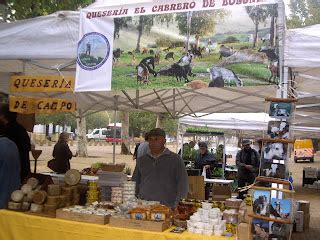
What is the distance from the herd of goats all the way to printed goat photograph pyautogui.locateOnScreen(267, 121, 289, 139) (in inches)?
13.7

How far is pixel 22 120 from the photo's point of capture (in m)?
5.80

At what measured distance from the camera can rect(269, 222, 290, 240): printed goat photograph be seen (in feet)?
9.50

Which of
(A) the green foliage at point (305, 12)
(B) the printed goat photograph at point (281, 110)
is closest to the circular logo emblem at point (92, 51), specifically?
(B) the printed goat photograph at point (281, 110)

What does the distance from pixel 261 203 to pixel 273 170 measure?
252 mm

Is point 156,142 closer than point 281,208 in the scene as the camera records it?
No

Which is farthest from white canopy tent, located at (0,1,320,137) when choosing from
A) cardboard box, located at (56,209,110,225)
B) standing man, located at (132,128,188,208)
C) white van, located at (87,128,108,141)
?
white van, located at (87,128,108,141)

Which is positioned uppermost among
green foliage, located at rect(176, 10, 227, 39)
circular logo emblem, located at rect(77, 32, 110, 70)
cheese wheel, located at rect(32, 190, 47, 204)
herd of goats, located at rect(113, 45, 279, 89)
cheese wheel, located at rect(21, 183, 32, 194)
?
green foliage, located at rect(176, 10, 227, 39)

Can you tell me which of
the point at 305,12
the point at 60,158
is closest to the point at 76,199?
the point at 60,158

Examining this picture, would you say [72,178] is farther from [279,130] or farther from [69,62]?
[279,130]

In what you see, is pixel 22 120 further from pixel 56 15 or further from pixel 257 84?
pixel 257 84

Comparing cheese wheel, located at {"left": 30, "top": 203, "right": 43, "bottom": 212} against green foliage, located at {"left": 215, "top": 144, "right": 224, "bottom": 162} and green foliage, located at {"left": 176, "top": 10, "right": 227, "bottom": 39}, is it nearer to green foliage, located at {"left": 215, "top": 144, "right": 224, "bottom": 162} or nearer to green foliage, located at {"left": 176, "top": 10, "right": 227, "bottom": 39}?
green foliage, located at {"left": 176, "top": 10, "right": 227, "bottom": 39}

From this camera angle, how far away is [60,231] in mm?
3607

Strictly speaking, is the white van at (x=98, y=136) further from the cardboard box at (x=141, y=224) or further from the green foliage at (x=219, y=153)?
the cardboard box at (x=141, y=224)

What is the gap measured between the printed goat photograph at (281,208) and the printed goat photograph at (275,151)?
0.99ft
